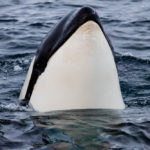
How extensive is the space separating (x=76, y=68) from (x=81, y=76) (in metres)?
0.12

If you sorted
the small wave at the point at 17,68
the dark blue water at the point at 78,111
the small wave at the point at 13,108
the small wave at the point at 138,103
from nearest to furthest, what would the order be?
the dark blue water at the point at 78,111 < the small wave at the point at 13,108 < the small wave at the point at 138,103 < the small wave at the point at 17,68

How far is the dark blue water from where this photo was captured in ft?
18.2

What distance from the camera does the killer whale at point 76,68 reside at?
5.84 metres

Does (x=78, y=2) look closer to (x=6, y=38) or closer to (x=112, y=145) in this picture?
(x=6, y=38)

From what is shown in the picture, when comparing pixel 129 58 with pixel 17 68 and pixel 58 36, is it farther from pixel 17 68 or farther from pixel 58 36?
pixel 58 36

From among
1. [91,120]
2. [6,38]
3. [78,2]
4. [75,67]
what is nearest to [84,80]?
[75,67]

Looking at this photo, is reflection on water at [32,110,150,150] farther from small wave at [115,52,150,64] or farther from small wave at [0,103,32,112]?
small wave at [115,52,150,64]

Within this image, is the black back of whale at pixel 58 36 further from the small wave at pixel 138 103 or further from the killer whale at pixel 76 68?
the small wave at pixel 138 103

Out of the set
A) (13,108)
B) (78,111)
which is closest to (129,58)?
(13,108)

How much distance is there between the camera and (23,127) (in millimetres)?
6062

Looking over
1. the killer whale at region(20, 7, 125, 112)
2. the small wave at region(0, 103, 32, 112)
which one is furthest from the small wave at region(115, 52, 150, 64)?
the killer whale at region(20, 7, 125, 112)

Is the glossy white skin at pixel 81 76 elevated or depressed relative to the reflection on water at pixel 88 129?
elevated

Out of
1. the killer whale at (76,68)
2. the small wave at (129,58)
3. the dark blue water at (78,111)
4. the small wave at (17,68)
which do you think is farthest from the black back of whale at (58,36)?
the small wave at (129,58)

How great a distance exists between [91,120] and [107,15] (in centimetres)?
987
